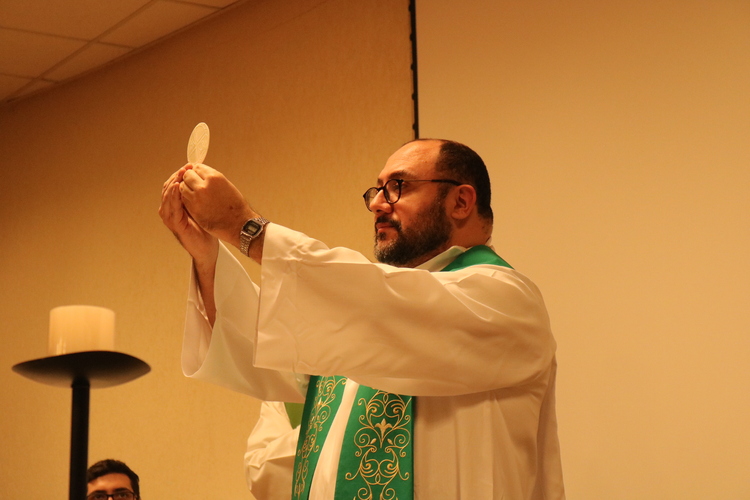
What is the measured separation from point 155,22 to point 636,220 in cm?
296

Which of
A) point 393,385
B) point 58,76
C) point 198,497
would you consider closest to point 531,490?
point 393,385

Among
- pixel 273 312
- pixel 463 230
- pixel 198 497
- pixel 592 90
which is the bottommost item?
pixel 198 497

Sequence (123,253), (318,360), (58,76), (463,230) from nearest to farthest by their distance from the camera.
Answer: (318,360), (463,230), (123,253), (58,76)

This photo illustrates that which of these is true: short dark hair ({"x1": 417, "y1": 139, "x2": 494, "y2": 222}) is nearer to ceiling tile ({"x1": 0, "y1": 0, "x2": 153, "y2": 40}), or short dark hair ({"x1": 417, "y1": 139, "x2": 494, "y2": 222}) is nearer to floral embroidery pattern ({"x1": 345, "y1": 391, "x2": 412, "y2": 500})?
floral embroidery pattern ({"x1": 345, "y1": 391, "x2": 412, "y2": 500})

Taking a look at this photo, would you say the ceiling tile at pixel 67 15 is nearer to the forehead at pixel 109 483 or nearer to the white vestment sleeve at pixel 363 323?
the forehead at pixel 109 483

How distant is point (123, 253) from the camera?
5.02 m

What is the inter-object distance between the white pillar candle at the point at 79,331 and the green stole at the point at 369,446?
0.79 meters

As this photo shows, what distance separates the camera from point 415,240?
7.61 ft

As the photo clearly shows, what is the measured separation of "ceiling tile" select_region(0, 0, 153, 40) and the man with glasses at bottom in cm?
281

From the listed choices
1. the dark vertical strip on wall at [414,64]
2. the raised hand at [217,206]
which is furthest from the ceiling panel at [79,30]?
the raised hand at [217,206]

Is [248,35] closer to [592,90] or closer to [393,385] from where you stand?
[592,90]

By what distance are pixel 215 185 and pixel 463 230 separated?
76 cm

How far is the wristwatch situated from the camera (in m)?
1.88

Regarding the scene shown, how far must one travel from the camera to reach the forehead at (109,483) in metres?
3.44
